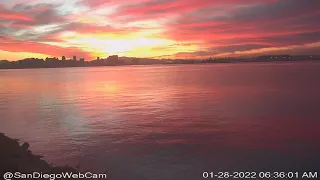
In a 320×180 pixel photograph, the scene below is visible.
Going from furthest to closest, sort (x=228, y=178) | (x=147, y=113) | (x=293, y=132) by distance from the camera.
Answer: (x=147, y=113)
(x=293, y=132)
(x=228, y=178)

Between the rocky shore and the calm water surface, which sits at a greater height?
the rocky shore

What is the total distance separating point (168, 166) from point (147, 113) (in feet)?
64.3

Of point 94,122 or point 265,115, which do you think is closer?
point 94,122

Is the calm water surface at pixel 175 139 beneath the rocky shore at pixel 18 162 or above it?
beneath

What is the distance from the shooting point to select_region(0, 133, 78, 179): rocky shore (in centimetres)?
1263

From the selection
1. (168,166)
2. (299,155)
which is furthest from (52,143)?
(299,155)

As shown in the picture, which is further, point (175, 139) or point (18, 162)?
point (175, 139)

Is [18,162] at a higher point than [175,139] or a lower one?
higher

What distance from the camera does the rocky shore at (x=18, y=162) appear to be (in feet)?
41.4

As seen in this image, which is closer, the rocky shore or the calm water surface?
the rocky shore

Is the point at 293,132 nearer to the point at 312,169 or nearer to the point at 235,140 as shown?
the point at 235,140

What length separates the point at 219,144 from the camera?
2159 cm

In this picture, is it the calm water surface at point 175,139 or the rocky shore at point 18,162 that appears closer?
the rocky shore at point 18,162

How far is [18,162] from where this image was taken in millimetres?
13383
